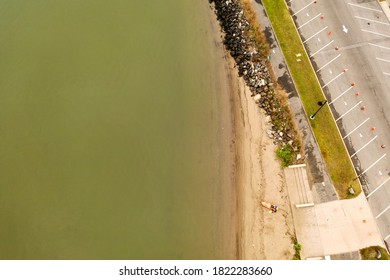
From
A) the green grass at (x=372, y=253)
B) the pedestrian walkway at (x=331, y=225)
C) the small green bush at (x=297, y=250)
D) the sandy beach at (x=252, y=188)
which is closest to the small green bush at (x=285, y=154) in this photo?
the sandy beach at (x=252, y=188)

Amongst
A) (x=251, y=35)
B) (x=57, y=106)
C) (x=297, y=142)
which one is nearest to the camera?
(x=297, y=142)

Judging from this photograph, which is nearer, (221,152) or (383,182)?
(383,182)

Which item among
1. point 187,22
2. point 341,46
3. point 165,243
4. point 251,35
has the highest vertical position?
point 187,22

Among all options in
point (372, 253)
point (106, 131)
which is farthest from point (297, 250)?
point (106, 131)

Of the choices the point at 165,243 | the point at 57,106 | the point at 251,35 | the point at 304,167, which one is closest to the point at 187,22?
the point at 251,35

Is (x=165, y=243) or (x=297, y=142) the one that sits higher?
(x=297, y=142)

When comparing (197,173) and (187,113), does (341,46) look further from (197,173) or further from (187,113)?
(197,173)

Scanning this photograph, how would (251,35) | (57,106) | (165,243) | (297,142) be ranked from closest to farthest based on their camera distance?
(165,243), (297,142), (57,106), (251,35)

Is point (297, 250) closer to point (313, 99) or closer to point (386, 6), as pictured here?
point (313, 99)
